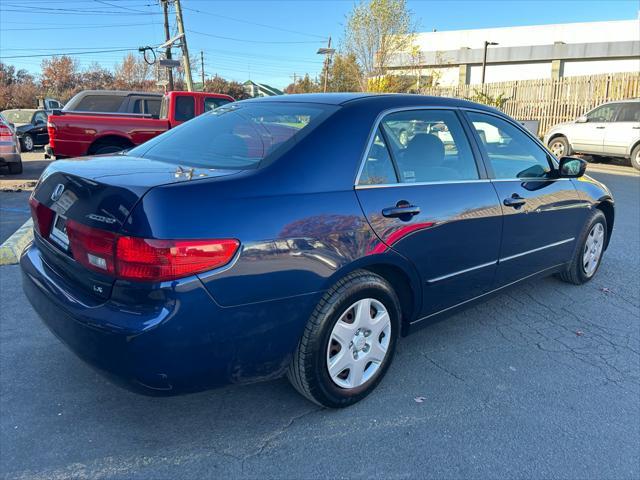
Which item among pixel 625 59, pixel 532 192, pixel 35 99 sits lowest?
pixel 532 192

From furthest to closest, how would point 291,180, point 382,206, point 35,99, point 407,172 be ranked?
point 35,99 → point 407,172 → point 382,206 → point 291,180

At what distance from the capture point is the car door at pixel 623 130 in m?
13.4

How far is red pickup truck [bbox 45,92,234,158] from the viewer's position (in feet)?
32.6

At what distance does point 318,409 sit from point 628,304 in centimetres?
312

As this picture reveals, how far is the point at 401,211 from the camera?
2.76 meters

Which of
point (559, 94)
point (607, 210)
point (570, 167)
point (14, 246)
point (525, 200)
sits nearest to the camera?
point (525, 200)

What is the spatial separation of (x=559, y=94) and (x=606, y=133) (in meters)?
6.61

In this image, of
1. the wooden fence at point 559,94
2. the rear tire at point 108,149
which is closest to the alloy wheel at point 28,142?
the rear tire at point 108,149

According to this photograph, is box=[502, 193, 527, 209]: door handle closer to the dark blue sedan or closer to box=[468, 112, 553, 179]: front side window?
the dark blue sedan

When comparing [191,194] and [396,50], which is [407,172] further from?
[396,50]

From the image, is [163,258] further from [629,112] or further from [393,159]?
[629,112]

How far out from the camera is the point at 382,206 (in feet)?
8.81

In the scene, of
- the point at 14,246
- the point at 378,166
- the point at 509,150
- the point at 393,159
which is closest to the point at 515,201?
the point at 509,150

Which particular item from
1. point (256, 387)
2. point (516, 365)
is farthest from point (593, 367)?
point (256, 387)
